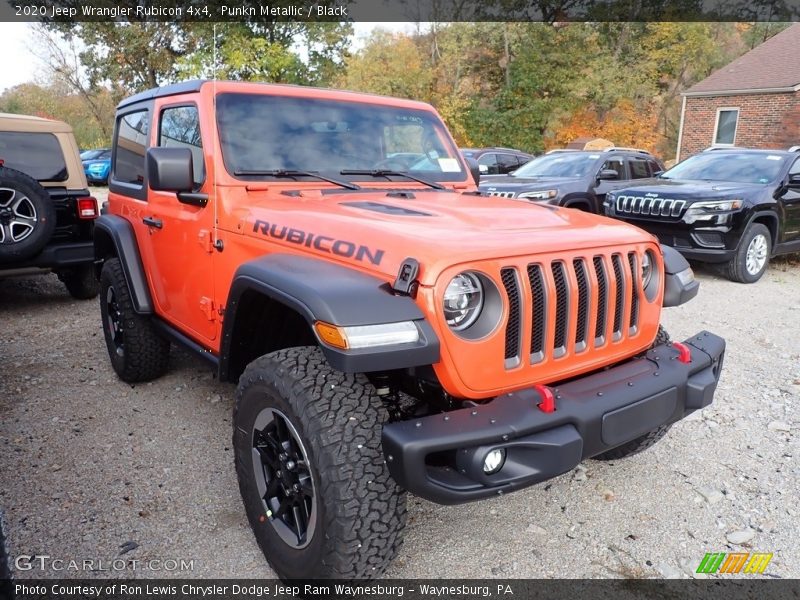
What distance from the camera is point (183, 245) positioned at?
328 cm

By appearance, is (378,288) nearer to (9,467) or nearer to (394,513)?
(394,513)

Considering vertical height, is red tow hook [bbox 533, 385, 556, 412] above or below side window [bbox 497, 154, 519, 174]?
below

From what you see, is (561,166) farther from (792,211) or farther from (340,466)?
(340,466)

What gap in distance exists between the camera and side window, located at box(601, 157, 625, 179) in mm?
9794

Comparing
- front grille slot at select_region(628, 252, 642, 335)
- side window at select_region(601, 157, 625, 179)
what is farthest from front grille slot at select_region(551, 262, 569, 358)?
side window at select_region(601, 157, 625, 179)

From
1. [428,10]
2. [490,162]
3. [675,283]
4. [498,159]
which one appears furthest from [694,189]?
[428,10]

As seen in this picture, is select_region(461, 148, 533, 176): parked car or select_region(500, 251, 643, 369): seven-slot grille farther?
select_region(461, 148, 533, 176): parked car

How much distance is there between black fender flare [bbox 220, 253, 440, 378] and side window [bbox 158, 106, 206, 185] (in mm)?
1103

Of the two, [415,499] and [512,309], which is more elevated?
[512,309]

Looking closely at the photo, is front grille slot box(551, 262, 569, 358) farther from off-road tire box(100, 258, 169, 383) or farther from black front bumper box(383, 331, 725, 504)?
off-road tire box(100, 258, 169, 383)

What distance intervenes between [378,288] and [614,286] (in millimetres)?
1003

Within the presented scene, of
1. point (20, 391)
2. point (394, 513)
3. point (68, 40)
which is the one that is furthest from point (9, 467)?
point (68, 40)

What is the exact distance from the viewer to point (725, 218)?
7.31 meters

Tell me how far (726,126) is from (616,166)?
1578 cm
